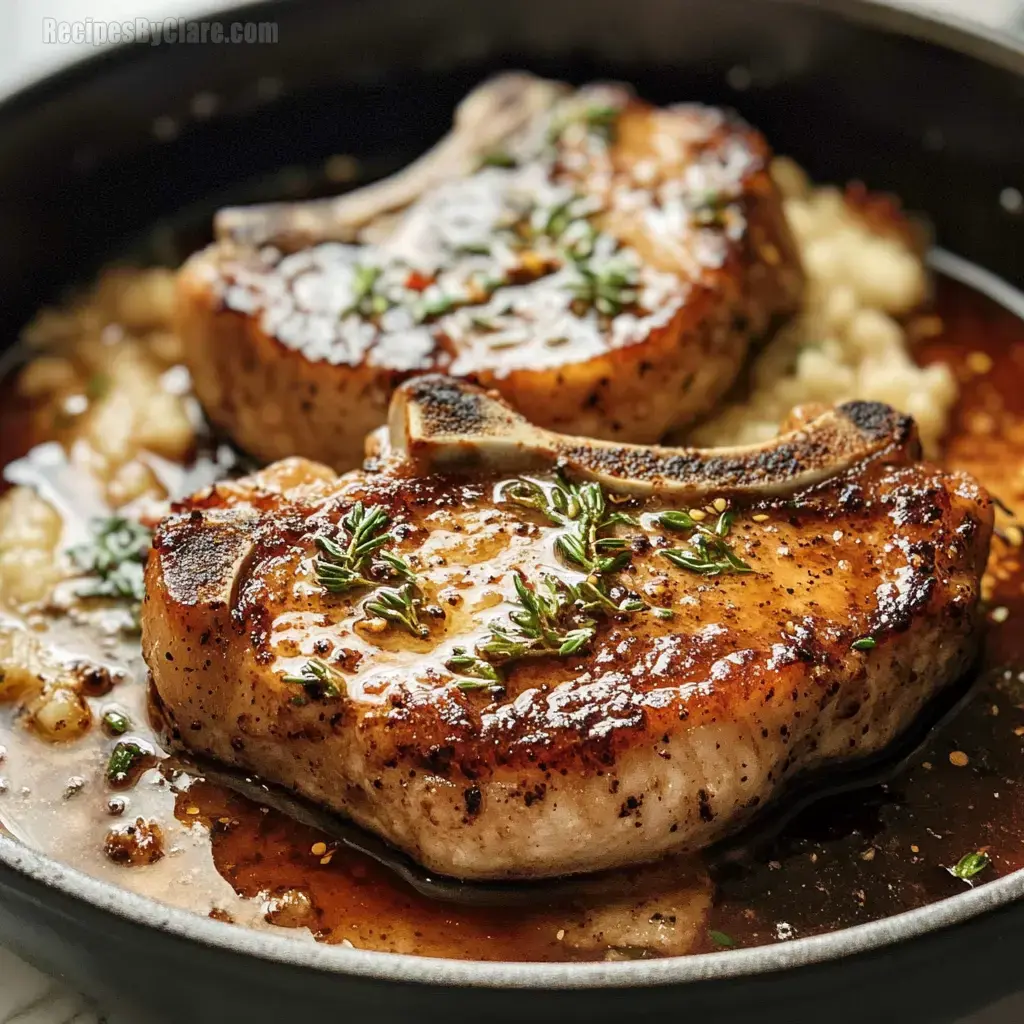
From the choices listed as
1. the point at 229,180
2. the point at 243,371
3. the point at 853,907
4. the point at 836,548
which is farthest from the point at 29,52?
the point at 853,907

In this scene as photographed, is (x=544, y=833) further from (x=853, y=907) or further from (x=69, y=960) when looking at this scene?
(x=69, y=960)

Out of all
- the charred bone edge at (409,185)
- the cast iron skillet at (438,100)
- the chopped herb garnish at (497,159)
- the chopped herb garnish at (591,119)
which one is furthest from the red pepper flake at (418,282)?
the cast iron skillet at (438,100)

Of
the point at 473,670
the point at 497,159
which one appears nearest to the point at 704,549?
the point at 473,670

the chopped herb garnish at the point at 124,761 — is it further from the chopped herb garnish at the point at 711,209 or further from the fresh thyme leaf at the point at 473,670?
the chopped herb garnish at the point at 711,209

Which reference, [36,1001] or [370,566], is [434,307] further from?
[36,1001]

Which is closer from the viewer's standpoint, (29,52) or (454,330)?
(454,330)

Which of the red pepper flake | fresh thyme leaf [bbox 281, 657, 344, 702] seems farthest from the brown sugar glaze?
the red pepper flake
